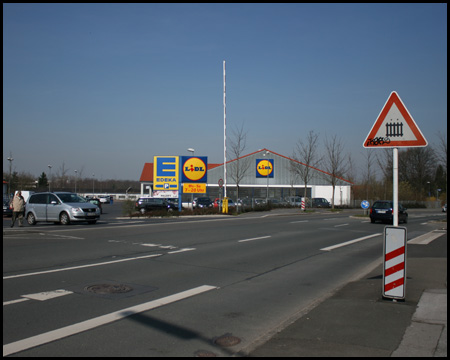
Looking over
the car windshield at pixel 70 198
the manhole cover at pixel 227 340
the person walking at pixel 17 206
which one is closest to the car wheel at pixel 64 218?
the car windshield at pixel 70 198

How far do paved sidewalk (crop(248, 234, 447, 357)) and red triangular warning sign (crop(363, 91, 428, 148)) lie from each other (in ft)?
8.02

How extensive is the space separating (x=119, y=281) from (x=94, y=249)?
15.5 ft

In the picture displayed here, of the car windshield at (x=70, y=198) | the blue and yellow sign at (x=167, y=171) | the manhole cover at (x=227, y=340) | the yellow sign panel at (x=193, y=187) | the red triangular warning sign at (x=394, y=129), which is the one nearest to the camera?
the manhole cover at (x=227, y=340)

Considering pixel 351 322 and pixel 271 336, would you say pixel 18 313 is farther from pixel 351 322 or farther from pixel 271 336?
pixel 351 322

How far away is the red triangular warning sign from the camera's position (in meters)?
6.72

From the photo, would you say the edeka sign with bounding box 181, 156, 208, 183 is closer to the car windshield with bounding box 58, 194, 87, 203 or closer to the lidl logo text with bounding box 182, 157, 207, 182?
the lidl logo text with bounding box 182, 157, 207, 182

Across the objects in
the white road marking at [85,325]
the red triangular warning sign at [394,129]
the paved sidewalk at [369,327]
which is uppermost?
the red triangular warning sign at [394,129]

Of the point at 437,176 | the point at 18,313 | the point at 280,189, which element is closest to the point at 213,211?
the point at 18,313

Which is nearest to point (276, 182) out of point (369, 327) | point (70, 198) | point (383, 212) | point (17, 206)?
point (383, 212)

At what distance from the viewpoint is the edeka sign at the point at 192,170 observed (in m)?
40.9

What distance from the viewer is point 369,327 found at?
5.52 metres

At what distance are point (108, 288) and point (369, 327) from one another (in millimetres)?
4585

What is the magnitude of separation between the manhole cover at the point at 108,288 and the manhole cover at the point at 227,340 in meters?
2.86

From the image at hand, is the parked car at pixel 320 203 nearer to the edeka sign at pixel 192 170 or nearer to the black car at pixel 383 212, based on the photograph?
the edeka sign at pixel 192 170
